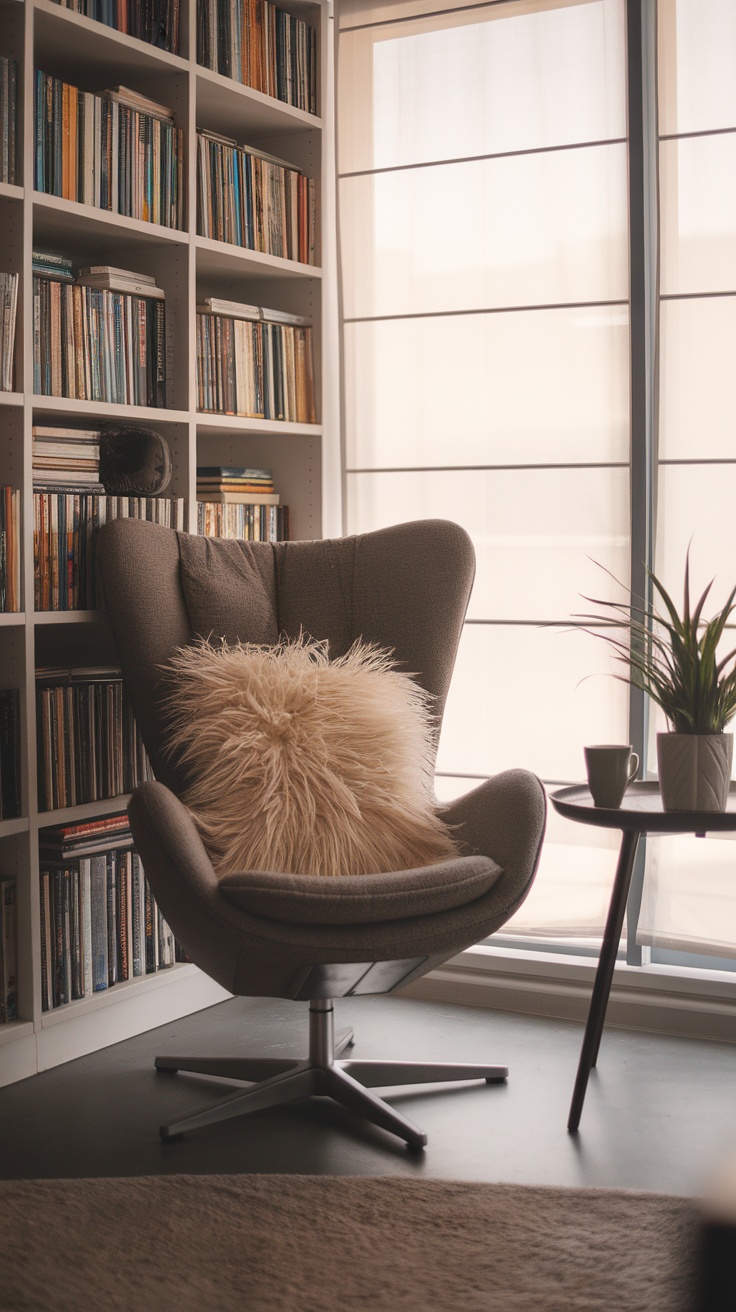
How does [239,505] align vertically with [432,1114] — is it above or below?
above

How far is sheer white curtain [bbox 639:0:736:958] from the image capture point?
2986 millimetres

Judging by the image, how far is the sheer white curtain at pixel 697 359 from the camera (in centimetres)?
299

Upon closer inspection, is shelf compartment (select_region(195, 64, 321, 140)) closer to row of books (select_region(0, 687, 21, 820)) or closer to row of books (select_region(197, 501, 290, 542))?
row of books (select_region(197, 501, 290, 542))

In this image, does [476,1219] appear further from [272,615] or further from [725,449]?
[725,449]

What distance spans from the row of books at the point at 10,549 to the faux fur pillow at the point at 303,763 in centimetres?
36

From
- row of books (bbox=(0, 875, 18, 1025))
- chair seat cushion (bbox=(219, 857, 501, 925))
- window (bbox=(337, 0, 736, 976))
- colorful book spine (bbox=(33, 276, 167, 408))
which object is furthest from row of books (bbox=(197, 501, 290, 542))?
chair seat cushion (bbox=(219, 857, 501, 925))

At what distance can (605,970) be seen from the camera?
2482 millimetres

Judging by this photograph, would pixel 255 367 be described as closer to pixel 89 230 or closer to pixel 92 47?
pixel 89 230

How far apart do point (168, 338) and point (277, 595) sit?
0.70m

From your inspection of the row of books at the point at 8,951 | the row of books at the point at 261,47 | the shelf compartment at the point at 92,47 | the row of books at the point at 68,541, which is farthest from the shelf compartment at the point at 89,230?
the row of books at the point at 8,951

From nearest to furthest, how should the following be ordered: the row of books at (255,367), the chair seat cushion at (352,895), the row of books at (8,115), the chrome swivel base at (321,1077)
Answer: the chair seat cushion at (352,895), the chrome swivel base at (321,1077), the row of books at (8,115), the row of books at (255,367)

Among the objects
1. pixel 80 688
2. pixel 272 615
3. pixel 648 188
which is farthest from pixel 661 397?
pixel 80 688

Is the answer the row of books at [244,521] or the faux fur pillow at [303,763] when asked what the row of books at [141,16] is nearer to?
the row of books at [244,521]

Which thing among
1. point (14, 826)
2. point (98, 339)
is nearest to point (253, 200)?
point (98, 339)
